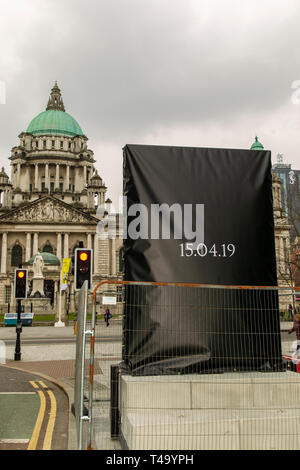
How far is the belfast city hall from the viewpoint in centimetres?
6744

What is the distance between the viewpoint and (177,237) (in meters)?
6.71

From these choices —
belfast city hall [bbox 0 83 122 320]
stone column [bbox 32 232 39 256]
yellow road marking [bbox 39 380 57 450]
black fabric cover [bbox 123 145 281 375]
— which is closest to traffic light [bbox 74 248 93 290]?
yellow road marking [bbox 39 380 57 450]

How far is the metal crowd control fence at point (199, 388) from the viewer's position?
4.87 meters

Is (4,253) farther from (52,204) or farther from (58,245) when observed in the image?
(52,204)

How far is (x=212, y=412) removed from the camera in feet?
18.0

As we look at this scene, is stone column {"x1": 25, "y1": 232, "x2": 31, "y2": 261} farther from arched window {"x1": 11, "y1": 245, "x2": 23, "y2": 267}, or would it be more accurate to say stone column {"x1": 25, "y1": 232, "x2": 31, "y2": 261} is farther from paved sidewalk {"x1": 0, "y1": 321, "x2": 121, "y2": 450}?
paved sidewalk {"x1": 0, "y1": 321, "x2": 121, "y2": 450}

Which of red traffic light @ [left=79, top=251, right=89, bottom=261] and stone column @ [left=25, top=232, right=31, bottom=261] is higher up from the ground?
stone column @ [left=25, top=232, right=31, bottom=261]

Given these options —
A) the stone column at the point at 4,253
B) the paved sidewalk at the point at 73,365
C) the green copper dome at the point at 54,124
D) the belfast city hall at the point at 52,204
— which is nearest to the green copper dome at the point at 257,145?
the belfast city hall at the point at 52,204

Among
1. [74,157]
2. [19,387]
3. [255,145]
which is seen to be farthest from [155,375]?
[74,157]

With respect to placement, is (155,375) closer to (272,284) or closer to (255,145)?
(272,284)

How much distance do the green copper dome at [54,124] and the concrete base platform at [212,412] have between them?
8976cm

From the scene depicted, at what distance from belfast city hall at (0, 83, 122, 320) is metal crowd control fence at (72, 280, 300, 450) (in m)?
48.1

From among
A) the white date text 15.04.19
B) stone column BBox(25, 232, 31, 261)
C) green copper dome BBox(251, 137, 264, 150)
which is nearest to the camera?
the white date text 15.04.19
